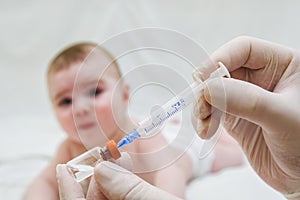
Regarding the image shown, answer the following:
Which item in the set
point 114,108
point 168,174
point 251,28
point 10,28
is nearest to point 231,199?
point 168,174

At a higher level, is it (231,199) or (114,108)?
(114,108)

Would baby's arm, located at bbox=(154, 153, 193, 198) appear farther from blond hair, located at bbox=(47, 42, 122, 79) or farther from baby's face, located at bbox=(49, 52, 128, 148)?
blond hair, located at bbox=(47, 42, 122, 79)

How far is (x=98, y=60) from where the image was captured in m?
1.01

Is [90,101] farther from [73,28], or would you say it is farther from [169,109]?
[73,28]

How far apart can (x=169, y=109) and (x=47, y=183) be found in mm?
552

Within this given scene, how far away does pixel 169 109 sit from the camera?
763 mm

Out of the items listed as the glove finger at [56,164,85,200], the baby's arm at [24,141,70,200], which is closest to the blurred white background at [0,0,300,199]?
the baby's arm at [24,141,70,200]

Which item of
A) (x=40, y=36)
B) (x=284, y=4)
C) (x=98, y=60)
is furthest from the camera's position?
(x=40, y=36)

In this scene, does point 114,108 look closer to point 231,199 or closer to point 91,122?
point 91,122

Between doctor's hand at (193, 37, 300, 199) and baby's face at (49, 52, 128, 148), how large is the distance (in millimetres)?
249

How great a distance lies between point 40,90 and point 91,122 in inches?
29.0

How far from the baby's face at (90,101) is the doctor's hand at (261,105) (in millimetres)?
249

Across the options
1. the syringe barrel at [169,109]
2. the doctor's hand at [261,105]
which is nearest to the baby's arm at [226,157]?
the doctor's hand at [261,105]

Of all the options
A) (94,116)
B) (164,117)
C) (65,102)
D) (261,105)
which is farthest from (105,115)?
(261,105)
